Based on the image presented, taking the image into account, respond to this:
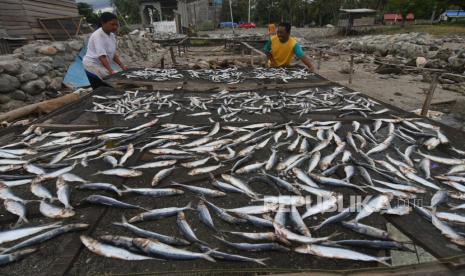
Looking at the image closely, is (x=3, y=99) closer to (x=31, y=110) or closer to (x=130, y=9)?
(x=31, y=110)

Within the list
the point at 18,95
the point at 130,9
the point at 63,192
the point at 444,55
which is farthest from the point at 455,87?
the point at 130,9

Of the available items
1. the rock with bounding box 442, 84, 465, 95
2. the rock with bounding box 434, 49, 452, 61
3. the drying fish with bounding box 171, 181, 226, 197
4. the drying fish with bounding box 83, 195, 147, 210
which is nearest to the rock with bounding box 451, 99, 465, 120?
the rock with bounding box 442, 84, 465, 95

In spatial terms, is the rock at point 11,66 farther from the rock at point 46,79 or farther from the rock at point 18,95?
the rock at point 46,79

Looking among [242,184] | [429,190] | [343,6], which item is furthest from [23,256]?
[343,6]

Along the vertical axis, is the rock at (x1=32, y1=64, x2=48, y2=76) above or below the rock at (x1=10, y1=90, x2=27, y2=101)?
above

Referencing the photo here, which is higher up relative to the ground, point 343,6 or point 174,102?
point 343,6

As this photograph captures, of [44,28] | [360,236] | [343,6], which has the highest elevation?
[343,6]

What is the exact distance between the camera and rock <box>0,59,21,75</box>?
25.9 feet

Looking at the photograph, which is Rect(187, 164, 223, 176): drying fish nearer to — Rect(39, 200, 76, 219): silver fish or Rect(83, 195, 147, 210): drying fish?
Rect(83, 195, 147, 210): drying fish

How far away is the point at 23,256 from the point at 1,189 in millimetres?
1162

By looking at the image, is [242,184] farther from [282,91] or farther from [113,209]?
[282,91]

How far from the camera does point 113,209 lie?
102 inches

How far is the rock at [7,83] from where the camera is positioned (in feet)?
25.2

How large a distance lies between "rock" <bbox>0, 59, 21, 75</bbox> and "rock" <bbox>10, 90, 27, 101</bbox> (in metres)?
0.57
